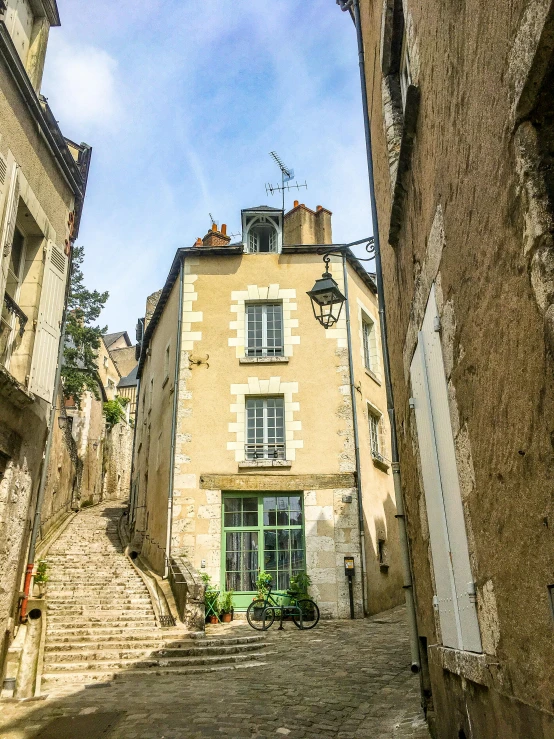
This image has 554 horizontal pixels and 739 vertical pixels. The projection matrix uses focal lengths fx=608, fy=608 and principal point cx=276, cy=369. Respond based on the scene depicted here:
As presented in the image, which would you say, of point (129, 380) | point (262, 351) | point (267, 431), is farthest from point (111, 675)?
point (129, 380)

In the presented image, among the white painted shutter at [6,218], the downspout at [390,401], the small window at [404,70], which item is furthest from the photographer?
the white painted shutter at [6,218]

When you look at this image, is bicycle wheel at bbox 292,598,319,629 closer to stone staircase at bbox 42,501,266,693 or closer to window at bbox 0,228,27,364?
stone staircase at bbox 42,501,266,693

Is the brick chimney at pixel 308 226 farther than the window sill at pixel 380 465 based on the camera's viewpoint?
Yes

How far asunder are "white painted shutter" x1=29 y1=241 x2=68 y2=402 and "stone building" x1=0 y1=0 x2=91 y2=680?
1cm

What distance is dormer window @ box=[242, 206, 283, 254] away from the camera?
1407 centimetres

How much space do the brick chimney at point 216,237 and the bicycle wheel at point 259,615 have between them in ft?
28.5

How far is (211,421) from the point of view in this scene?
12.2 m

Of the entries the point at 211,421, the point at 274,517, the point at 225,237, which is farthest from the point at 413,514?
the point at 225,237

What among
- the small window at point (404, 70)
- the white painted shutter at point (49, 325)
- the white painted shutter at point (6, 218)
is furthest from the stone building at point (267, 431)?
the small window at point (404, 70)

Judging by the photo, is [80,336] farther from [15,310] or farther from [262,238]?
A: [15,310]

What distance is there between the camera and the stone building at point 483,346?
1.82 metres

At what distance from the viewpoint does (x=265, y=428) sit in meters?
12.3

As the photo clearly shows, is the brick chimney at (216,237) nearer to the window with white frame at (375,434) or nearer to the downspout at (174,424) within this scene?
the downspout at (174,424)

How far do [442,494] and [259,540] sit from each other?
332 inches
